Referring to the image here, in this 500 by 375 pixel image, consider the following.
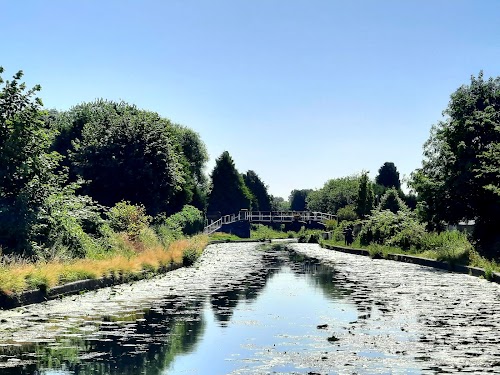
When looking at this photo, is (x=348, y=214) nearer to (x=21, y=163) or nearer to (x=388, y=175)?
(x=388, y=175)

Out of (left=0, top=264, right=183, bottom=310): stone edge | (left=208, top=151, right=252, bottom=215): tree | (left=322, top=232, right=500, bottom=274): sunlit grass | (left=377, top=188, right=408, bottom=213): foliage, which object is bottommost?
(left=0, top=264, right=183, bottom=310): stone edge

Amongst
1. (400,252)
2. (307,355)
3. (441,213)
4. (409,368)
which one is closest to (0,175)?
(307,355)

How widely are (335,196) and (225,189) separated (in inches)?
998

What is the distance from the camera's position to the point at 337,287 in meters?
24.1

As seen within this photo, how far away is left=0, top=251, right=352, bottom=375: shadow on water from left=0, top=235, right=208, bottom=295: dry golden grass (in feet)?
11.5

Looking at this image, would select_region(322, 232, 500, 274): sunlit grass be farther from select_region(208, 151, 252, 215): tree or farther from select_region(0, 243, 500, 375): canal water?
select_region(208, 151, 252, 215): tree

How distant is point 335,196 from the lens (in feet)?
460

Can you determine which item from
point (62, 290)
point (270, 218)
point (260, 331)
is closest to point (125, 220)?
point (62, 290)

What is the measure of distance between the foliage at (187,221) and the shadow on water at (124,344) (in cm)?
4386

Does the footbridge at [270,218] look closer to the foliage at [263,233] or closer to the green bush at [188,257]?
the foliage at [263,233]

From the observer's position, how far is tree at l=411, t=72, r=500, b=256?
33594mm

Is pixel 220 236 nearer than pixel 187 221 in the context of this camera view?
No

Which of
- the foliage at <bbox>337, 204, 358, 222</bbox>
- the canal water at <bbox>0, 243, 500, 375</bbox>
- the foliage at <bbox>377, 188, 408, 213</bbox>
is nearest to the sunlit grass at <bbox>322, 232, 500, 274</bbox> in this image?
the canal water at <bbox>0, 243, 500, 375</bbox>

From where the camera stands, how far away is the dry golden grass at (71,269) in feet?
61.0
